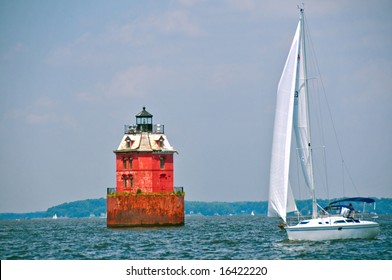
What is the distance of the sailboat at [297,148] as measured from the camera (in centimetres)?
4909

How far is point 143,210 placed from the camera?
6988cm

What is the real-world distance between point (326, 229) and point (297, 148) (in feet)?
15.1

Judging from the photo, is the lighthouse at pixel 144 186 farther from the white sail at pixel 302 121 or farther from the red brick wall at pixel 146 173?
the white sail at pixel 302 121

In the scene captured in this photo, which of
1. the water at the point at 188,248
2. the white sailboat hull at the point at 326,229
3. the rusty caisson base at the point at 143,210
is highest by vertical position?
the rusty caisson base at the point at 143,210

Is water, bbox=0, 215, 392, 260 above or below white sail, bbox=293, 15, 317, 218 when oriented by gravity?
below

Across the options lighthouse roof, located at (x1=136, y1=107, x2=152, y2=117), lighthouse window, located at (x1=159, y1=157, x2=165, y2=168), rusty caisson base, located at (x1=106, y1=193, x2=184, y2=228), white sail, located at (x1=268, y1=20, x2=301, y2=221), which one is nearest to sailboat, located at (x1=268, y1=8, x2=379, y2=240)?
white sail, located at (x1=268, y1=20, x2=301, y2=221)

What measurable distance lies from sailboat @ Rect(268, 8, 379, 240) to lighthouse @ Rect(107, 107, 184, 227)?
838 inches

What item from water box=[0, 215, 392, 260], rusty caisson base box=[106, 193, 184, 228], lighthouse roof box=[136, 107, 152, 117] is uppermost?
lighthouse roof box=[136, 107, 152, 117]

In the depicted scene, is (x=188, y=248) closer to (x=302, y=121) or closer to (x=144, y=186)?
(x=302, y=121)

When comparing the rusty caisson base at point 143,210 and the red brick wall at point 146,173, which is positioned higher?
the red brick wall at point 146,173

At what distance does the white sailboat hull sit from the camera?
159ft

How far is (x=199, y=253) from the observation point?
1896 inches

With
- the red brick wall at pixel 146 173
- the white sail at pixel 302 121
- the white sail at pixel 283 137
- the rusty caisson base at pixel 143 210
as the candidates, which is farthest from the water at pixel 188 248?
the red brick wall at pixel 146 173

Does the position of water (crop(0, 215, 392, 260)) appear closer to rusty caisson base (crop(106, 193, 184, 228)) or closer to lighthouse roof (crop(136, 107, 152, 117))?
rusty caisson base (crop(106, 193, 184, 228))
